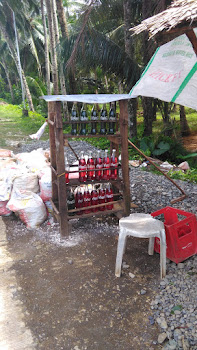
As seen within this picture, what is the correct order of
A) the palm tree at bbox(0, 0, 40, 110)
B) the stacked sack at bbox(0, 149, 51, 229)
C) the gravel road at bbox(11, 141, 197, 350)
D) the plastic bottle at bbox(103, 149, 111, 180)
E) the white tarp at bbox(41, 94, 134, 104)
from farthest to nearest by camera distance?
the palm tree at bbox(0, 0, 40, 110)
the stacked sack at bbox(0, 149, 51, 229)
the plastic bottle at bbox(103, 149, 111, 180)
the white tarp at bbox(41, 94, 134, 104)
the gravel road at bbox(11, 141, 197, 350)

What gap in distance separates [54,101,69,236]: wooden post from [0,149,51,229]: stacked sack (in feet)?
1.86

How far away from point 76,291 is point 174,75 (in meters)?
2.72

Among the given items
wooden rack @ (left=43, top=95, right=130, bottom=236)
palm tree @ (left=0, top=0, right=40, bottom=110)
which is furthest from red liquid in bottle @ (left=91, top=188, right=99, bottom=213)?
palm tree @ (left=0, top=0, right=40, bottom=110)

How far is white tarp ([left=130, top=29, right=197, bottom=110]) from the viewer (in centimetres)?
323

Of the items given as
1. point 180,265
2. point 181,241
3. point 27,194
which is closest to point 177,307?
point 180,265

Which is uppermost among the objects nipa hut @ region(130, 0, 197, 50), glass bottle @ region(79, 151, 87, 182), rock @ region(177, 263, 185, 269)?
nipa hut @ region(130, 0, 197, 50)

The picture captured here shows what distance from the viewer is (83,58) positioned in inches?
348

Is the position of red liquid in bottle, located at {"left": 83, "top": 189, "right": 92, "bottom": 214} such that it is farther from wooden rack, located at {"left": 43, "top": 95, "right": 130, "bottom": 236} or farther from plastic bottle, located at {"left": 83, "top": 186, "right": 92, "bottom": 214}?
wooden rack, located at {"left": 43, "top": 95, "right": 130, "bottom": 236}

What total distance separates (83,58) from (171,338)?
8191 mm

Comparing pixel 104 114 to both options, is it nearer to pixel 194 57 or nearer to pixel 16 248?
pixel 194 57

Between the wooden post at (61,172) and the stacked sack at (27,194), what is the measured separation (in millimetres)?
567

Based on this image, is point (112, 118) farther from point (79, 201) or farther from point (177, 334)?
point (177, 334)

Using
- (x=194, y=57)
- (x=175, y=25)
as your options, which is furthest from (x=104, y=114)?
(x=175, y=25)

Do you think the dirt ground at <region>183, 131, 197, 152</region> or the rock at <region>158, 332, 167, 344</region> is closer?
the rock at <region>158, 332, 167, 344</region>
